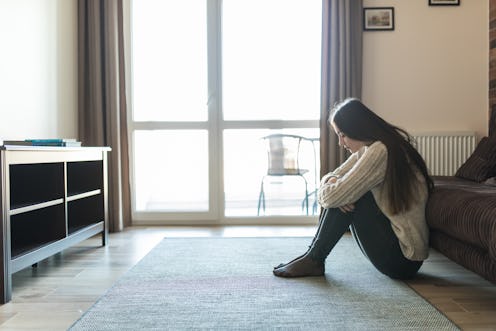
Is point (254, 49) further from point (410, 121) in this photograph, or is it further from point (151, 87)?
point (410, 121)

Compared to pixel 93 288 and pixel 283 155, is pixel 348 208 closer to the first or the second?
pixel 93 288

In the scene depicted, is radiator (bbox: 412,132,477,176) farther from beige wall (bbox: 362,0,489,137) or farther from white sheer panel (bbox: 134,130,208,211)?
white sheer panel (bbox: 134,130,208,211)

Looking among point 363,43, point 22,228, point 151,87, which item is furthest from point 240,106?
point 22,228

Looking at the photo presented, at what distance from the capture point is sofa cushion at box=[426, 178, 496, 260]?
1516 millimetres

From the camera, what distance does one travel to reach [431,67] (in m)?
3.62

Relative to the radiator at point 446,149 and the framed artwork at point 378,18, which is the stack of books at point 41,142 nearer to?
the framed artwork at point 378,18

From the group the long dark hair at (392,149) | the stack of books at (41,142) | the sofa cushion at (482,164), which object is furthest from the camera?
the sofa cushion at (482,164)

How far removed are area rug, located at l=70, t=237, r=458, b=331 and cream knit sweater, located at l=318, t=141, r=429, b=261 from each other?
0.20 meters

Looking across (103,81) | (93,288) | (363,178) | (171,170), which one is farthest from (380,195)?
(103,81)

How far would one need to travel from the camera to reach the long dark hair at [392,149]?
1811 millimetres

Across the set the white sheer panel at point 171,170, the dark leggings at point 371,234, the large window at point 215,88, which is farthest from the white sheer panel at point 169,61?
the dark leggings at point 371,234

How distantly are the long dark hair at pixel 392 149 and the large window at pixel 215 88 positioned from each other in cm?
176

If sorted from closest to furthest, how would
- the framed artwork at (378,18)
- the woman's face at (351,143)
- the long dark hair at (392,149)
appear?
1. the long dark hair at (392,149)
2. the woman's face at (351,143)
3. the framed artwork at (378,18)

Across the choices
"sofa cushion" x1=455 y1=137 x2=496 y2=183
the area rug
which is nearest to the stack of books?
the area rug
